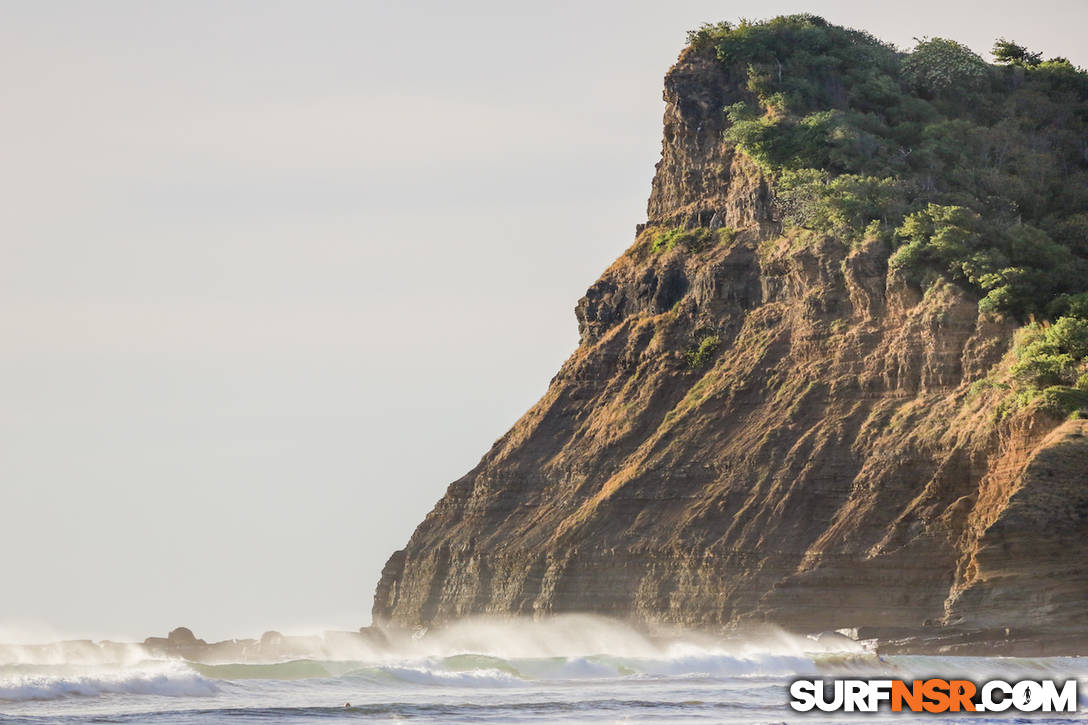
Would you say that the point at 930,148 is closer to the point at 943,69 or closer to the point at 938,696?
the point at 943,69

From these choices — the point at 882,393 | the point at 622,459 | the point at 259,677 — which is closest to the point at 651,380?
the point at 622,459

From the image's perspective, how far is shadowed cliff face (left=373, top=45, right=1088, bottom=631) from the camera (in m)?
63.8

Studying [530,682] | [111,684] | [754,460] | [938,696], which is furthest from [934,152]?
[111,684]

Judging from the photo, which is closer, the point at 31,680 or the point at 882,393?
the point at 31,680

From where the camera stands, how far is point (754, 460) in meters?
71.5

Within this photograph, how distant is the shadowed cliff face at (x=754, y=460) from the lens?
63750mm

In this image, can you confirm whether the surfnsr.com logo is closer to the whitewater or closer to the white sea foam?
the whitewater

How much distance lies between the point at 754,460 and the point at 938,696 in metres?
21.8

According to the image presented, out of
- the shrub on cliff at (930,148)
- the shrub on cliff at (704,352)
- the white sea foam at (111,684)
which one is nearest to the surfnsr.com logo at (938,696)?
the white sea foam at (111,684)

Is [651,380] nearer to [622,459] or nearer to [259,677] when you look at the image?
[622,459]

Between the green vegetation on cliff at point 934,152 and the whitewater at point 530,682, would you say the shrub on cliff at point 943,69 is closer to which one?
the green vegetation on cliff at point 934,152

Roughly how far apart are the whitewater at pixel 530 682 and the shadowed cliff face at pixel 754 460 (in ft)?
5.07

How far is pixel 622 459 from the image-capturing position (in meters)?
76.6

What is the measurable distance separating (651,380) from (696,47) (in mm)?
14748
